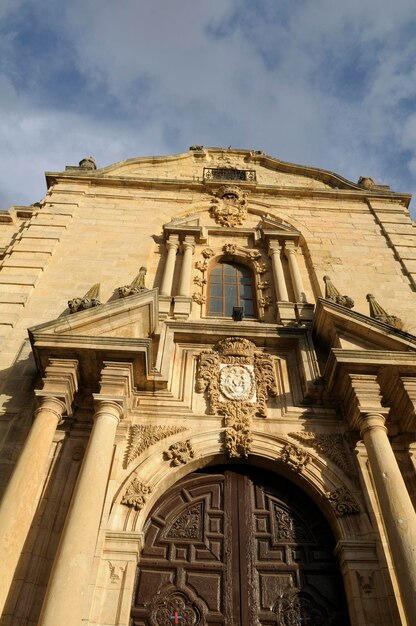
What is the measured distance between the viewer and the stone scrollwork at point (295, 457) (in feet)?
23.7

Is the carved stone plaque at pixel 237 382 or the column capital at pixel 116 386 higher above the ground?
the carved stone plaque at pixel 237 382

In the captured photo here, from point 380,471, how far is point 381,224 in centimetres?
814

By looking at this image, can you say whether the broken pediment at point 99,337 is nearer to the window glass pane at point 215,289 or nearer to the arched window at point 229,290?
the arched window at point 229,290

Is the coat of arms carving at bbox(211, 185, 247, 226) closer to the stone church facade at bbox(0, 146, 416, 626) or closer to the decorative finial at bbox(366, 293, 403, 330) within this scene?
the stone church facade at bbox(0, 146, 416, 626)

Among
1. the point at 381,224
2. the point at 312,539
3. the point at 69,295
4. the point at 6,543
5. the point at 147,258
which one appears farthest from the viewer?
the point at 381,224

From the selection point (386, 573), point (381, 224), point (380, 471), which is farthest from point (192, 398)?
point (381, 224)

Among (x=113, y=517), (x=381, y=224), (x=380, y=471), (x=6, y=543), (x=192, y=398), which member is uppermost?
(x=381, y=224)

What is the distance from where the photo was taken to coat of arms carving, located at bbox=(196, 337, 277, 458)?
7.54m

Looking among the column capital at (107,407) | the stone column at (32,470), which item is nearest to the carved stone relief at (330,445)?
the column capital at (107,407)

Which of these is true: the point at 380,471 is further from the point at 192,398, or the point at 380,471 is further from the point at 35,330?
the point at 35,330

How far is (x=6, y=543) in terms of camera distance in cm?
541

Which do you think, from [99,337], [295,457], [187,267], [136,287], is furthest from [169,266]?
[295,457]

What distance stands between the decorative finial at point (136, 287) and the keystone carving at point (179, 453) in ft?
Answer: 10.1

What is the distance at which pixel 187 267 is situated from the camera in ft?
35.9
